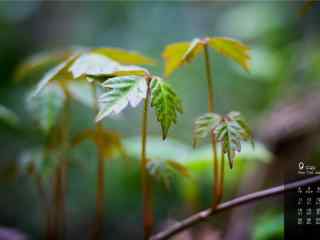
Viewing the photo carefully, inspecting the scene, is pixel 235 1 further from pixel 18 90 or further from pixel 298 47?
pixel 18 90

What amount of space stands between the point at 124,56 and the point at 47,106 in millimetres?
179

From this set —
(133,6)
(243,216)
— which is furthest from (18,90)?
(243,216)

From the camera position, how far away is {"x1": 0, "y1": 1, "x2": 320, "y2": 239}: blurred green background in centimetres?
155

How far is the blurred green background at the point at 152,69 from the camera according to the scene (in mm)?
1546

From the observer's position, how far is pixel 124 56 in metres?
0.73

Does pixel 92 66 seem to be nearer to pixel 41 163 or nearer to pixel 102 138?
pixel 102 138

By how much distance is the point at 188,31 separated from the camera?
224 cm

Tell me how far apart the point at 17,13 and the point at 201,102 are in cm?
109

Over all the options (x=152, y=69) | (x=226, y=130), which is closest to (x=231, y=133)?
(x=226, y=130)

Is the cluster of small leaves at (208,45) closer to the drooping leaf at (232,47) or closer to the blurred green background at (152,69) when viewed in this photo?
the drooping leaf at (232,47)

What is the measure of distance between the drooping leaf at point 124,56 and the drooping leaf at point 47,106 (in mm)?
116

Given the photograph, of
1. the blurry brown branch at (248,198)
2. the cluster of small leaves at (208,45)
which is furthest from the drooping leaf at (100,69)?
the blurry brown branch at (248,198)

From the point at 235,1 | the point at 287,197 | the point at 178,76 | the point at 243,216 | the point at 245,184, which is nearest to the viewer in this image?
the point at 287,197

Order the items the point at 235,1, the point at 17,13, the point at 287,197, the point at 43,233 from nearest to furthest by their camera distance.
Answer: the point at 287,197
the point at 43,233
the point at 17,13
the point at 235,1
